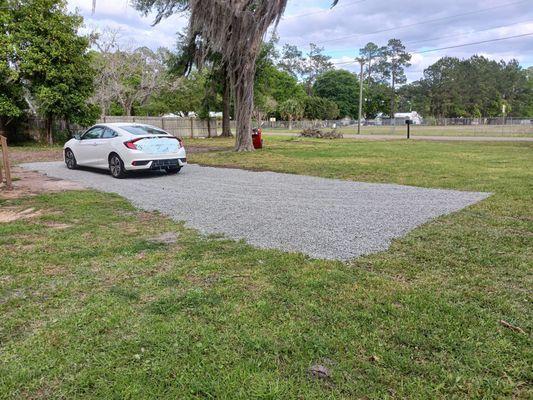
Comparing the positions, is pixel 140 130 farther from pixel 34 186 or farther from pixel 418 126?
pixel 418 126

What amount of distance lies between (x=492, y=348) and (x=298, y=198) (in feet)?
16.8

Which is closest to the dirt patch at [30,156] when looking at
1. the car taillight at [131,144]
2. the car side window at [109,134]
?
the car side window at [109,134]

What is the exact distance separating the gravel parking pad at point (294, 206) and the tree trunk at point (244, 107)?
7468 mm

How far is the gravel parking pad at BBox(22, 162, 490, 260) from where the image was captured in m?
5.10

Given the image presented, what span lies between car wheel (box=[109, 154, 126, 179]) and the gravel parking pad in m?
0.19

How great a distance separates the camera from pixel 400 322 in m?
3.00

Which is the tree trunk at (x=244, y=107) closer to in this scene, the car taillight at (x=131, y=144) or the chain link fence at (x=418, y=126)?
the car taillight at (x=131, y=144)

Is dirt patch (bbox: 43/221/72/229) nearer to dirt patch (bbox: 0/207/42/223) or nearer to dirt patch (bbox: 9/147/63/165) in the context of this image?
dirt patch (bbox: 0/207/42/223)

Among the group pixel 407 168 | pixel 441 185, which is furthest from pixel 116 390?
pixel 407 168

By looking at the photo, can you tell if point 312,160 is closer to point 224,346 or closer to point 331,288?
point 331,288

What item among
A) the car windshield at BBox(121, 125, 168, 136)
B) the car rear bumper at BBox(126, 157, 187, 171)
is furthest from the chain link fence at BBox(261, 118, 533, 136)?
the car rear bumper at BBox(126, 157, 187, 171)

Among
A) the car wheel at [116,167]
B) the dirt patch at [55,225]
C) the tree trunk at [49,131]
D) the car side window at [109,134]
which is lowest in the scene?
the dirt patch at [55,225]

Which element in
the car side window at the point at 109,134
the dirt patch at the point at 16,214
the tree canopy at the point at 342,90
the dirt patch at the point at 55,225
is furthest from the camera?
the tree canopy at the point at 342,90

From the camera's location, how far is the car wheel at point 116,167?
10414 mm
